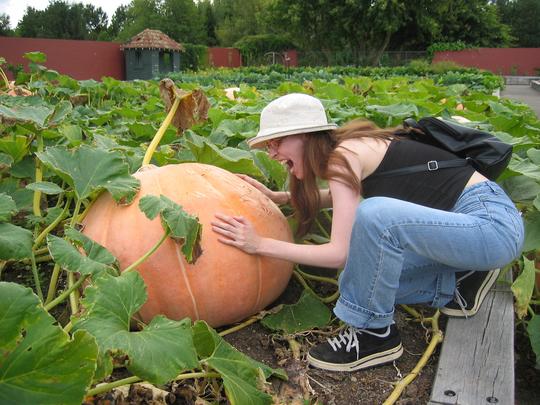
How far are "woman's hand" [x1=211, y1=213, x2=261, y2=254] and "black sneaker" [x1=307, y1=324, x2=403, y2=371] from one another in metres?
0.38

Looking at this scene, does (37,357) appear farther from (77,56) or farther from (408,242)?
(77,56)

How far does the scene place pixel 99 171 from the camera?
1.86m

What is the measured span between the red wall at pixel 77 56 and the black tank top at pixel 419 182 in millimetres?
24595

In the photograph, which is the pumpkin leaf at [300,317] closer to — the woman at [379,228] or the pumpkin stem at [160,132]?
the woman at [379,228]

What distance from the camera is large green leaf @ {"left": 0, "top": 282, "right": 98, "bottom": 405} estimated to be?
3.37 ft

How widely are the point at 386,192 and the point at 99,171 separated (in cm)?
93

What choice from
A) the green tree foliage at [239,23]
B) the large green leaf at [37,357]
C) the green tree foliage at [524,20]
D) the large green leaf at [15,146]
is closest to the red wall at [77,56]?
the large green leaf at [15,146]

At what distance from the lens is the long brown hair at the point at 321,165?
6.42ft

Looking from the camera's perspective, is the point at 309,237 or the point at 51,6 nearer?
the point at 309,237

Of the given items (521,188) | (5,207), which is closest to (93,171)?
(5,207)

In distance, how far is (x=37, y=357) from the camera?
1.03m

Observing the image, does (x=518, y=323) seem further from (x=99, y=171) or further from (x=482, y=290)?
(x=99, y=171)

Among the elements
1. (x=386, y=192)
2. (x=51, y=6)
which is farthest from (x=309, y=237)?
(x=51, y=6)

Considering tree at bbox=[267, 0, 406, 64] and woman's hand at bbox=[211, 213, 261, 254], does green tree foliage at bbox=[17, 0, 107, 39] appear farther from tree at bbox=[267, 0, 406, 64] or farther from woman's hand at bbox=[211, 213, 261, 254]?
woman's hand at bbox=[211, 213, 261, 254]
